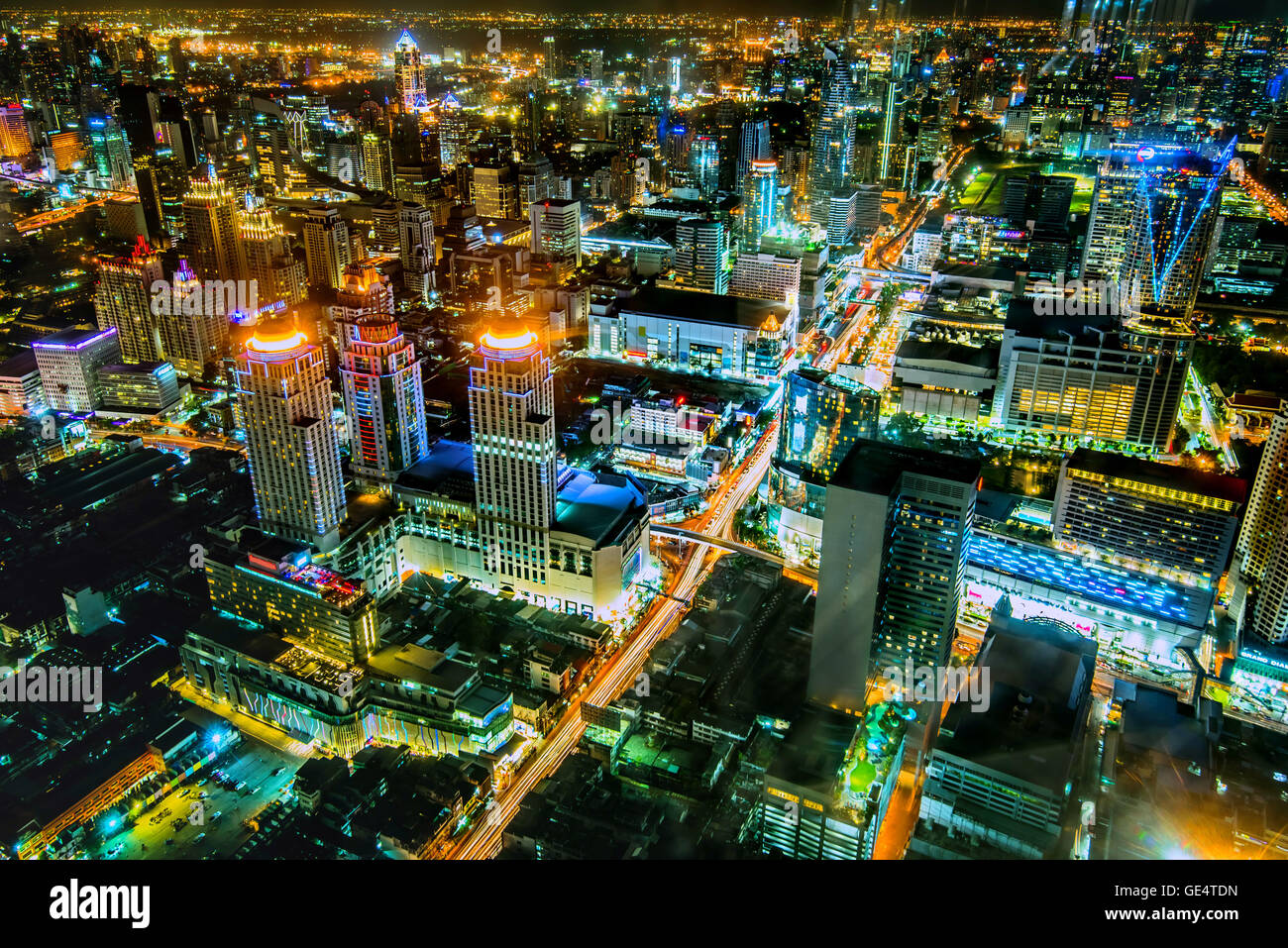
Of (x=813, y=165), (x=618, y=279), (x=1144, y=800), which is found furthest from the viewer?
(x=813, y=165)

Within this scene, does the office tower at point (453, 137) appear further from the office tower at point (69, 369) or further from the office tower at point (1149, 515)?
the office tower at point (1149, 515)

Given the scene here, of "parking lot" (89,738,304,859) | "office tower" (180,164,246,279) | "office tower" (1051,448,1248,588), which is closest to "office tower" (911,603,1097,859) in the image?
"office tower" (1051,448,1248,588)

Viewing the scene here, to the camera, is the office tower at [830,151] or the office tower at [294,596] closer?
the office tower at [294,596]

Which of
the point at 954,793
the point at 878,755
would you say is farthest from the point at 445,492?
the point at 954,793

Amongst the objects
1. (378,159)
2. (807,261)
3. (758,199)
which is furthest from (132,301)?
(758,199)

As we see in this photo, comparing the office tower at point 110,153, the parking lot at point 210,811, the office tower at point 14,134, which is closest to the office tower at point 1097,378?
the parking lot at point 210,811

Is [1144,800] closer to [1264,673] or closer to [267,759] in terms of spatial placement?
[1264,673]
